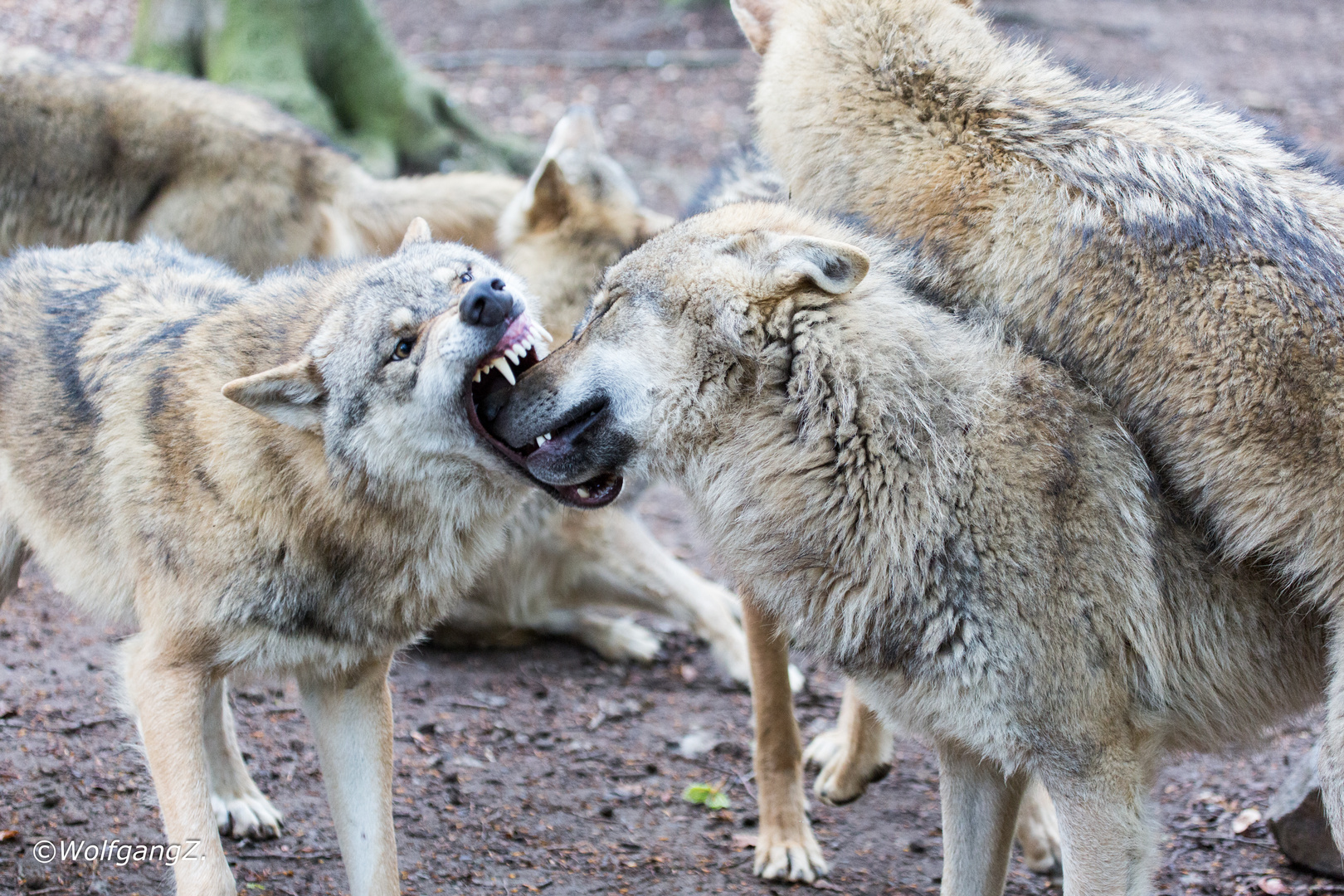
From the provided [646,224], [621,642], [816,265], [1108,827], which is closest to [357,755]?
[816,265]

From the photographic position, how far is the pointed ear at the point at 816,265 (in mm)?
3189

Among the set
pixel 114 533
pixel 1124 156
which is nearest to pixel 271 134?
pixel 114 533

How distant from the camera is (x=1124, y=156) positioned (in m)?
3.51

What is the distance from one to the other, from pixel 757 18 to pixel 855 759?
9.91ft

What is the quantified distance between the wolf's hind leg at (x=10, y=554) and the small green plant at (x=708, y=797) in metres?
2.63

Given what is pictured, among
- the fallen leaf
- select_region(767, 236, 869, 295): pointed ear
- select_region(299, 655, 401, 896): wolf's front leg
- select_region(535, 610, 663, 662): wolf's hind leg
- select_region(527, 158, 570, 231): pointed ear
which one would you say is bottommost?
select_region(535, 610, 663, 662): wolf's hind leg

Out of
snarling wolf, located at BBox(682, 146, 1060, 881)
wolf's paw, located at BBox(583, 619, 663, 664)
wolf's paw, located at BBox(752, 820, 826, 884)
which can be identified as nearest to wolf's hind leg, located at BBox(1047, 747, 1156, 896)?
snarling wolf, located at BBox(682, 146, 1060, 881)

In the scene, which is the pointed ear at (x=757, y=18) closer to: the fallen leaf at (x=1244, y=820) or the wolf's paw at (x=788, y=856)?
the wolf's paw at (x=788, y=856)

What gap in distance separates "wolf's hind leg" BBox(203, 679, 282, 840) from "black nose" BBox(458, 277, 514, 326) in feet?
5.75

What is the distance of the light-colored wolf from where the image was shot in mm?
3059

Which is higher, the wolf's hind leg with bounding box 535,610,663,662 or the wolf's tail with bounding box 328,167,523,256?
the wolf's tail with bounding box 328,167,523,256

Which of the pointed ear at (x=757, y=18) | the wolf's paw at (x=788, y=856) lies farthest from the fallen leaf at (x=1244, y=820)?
the pointed ear at (x=757, y=18)

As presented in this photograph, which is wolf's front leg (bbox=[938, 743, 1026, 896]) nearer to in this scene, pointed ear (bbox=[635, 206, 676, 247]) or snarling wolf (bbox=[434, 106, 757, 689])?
snarling wolf (bbox=[434, 106, 757, 689])

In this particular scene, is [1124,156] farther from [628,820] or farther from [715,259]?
[628,820]
